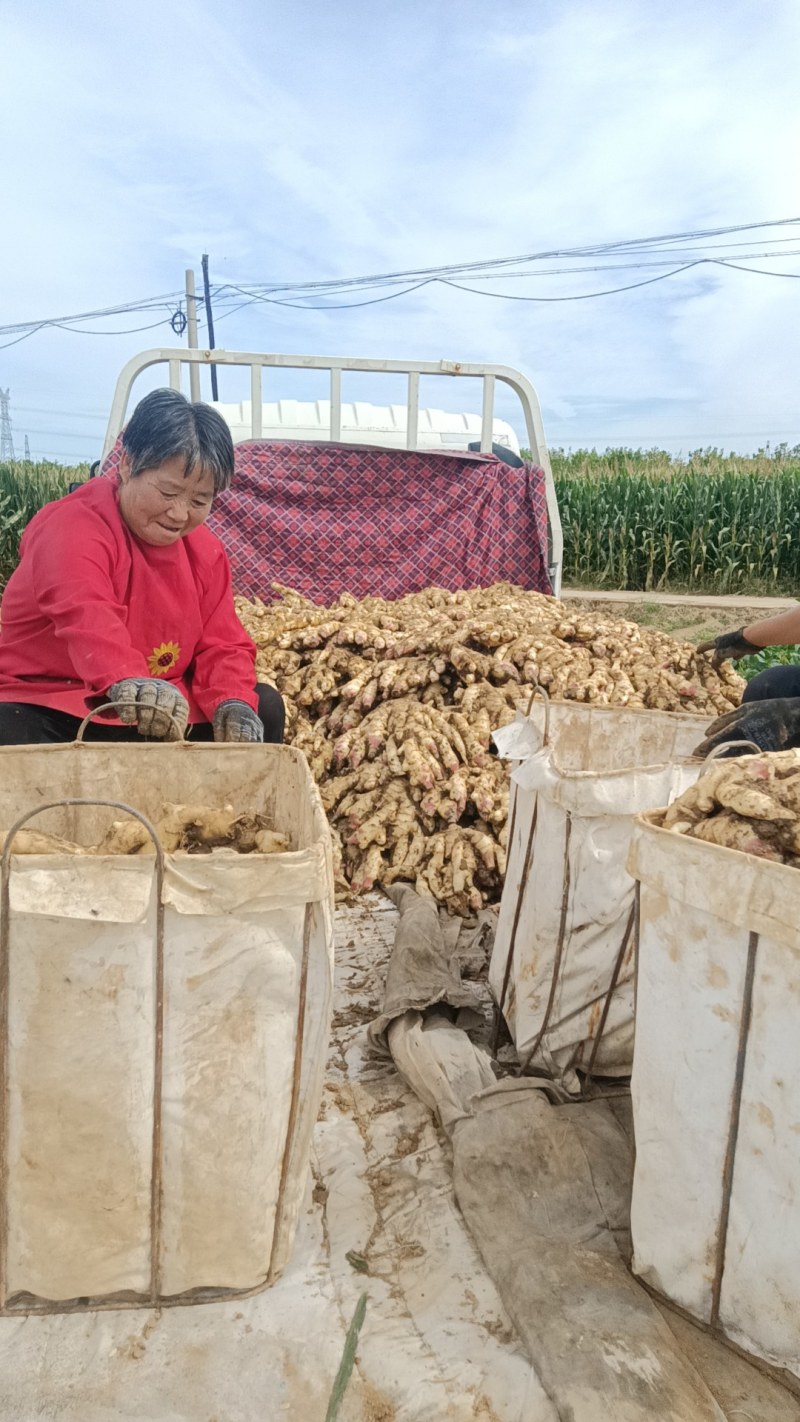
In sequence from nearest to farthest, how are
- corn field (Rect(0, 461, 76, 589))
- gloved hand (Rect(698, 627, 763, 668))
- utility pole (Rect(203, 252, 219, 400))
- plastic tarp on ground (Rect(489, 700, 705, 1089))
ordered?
1. plastic tarp on ground (Rect(489, 700, 705, 1089))
2. gloved hand (Rect(698, 627, 763, 668))
3. corn field (Rect(0, 461, 76, 589))
4. utility pole (Rect(203, 252, 219, 400))

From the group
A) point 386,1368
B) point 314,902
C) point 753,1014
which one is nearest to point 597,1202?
point 386,1368

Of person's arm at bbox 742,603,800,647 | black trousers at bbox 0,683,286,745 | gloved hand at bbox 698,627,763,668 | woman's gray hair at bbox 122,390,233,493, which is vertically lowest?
black trousers at bbox 0,683,286,745

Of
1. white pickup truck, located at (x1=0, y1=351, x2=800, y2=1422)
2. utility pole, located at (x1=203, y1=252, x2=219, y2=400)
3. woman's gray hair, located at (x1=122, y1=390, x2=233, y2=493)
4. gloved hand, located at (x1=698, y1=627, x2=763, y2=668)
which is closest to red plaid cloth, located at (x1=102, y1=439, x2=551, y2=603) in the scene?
gloved hand, located at (x1=698, y1=627, x2=763, y2=668)

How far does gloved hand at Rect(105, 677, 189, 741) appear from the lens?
6.66ft

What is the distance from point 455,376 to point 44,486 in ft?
32.3

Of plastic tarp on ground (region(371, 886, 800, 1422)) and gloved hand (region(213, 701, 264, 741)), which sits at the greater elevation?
gloved hand (region(213, 701, 264, 741))

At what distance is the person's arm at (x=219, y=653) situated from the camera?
2.62 m

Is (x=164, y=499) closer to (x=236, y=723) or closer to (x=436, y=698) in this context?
(x=236, y=723)

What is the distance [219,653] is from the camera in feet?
8.77

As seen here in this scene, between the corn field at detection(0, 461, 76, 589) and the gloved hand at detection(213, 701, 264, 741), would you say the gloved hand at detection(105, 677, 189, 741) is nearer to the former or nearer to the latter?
the gloved hand at detection(213, 701, 264, 741)

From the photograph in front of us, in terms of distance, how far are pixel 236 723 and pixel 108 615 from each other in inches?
17.3

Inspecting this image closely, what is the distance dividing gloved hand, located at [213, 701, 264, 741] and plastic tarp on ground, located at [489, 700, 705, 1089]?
2.22 ft

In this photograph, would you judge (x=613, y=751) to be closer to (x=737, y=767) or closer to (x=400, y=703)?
(x=737, y=767)

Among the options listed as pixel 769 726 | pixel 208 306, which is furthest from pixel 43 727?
pixel 208 306
